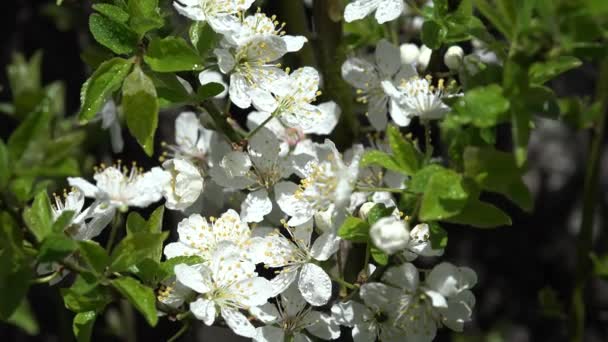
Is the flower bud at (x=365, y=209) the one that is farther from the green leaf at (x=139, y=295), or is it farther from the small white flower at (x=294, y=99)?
the green leaf at (x=139, y=295)

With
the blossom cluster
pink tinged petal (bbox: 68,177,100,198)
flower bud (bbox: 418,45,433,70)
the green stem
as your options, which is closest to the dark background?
the green stem

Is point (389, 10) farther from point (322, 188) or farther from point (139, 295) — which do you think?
point (139, 295)

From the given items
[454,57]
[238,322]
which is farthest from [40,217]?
[454,57]

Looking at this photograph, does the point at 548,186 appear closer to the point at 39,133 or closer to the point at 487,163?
the point at 487,163

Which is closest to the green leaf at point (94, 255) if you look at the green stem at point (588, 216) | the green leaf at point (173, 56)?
the green leaf at point (173, 56)

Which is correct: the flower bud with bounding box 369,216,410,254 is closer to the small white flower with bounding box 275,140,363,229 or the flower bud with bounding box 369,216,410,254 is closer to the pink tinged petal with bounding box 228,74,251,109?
the small white flower with bounding box 275,140,363,229

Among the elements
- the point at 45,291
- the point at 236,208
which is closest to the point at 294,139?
the point at 236,208
